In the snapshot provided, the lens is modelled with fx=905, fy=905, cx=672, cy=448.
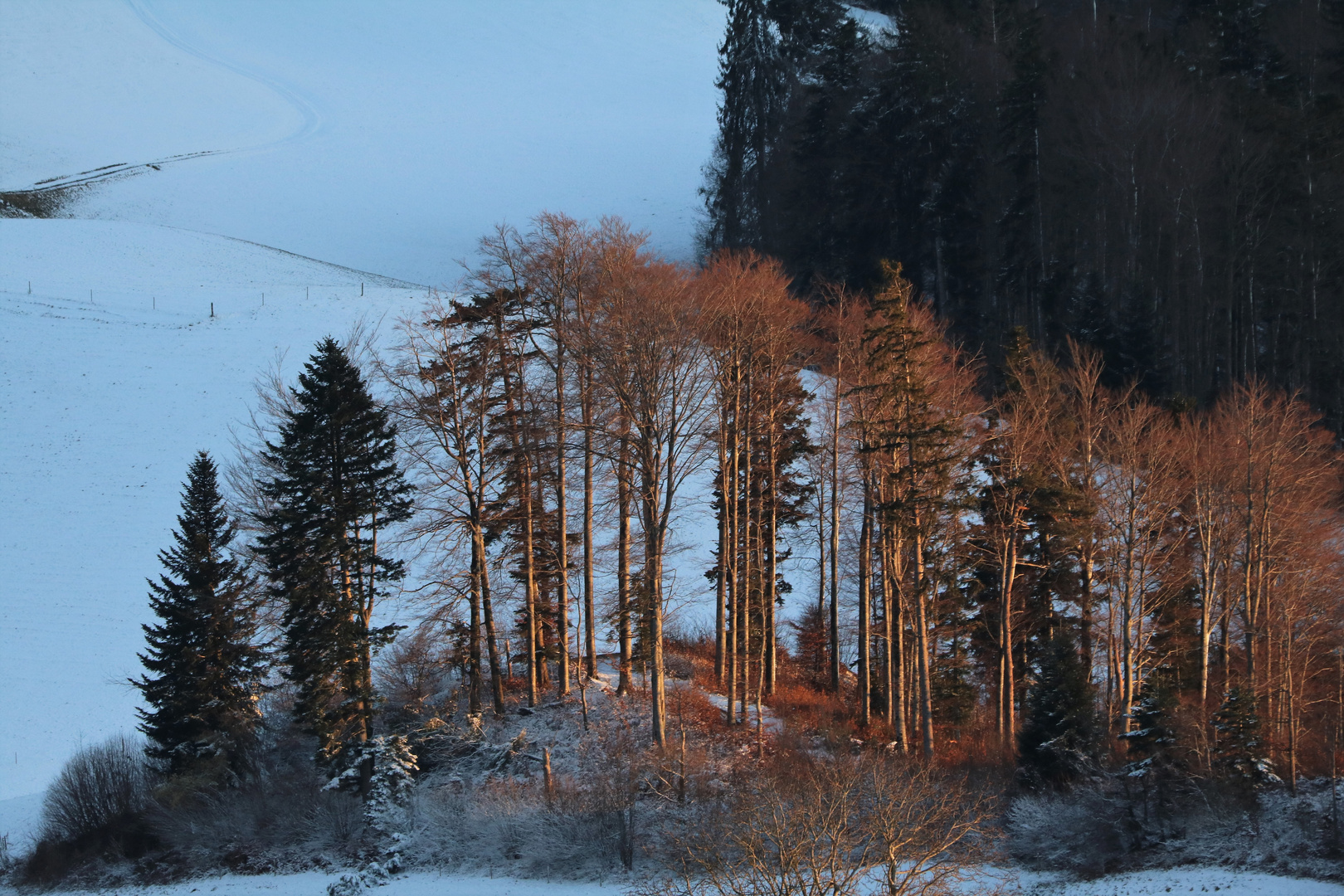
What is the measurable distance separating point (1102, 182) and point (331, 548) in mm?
42489

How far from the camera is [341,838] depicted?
21.3 metres

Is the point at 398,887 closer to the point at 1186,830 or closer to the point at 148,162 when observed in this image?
the point at 1186,830

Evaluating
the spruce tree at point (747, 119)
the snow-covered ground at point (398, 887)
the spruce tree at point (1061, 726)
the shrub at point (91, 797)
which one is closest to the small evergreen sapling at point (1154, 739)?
the spruce tree at point (1061, 726)

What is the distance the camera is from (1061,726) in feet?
67.9

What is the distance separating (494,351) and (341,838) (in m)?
12.3

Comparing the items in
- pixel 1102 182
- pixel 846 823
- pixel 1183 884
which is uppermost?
pixel 1102 182

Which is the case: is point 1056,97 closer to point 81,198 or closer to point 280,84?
point 81,198

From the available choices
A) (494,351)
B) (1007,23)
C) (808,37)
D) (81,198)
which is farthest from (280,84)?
(494,351)

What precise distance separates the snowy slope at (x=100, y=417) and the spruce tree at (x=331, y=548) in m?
10.6

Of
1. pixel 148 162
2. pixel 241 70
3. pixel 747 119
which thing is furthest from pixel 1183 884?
pixel 241 70

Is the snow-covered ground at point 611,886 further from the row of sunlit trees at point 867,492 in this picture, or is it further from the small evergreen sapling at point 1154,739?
the row of sunlit trees at point 867,492

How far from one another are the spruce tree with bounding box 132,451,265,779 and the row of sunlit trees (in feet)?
17.0

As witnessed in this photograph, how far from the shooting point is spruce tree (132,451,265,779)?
22500mm

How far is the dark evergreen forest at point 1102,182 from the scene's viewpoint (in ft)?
138
